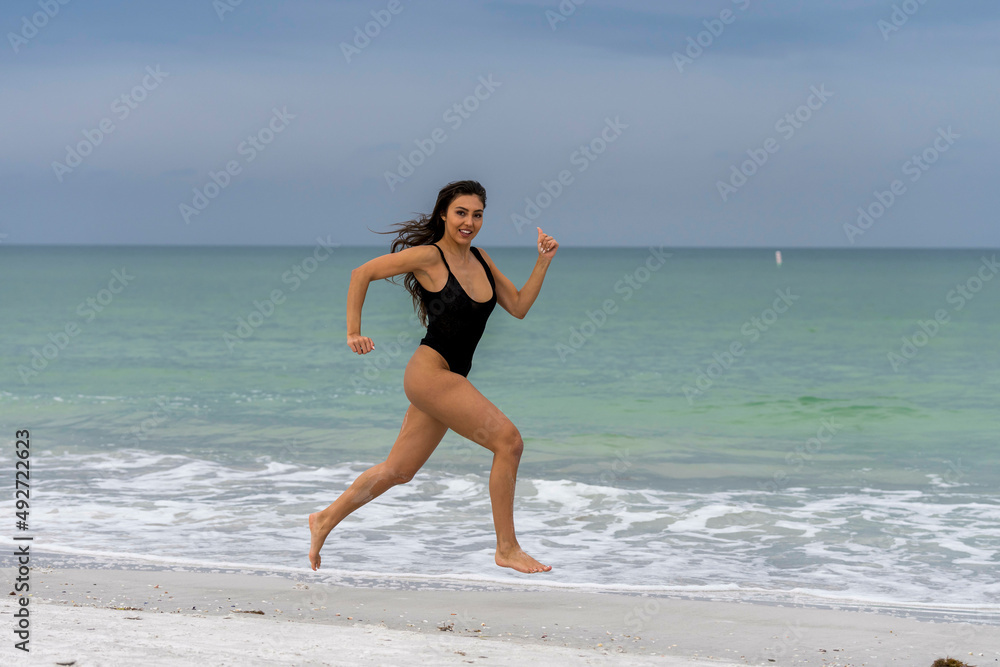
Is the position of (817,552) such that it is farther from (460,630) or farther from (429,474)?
(429,474)

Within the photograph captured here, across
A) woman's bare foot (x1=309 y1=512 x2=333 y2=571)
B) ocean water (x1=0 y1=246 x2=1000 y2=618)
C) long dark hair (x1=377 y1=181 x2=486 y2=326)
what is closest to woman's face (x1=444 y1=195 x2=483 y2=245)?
long dark hair (x1=377 y1=181 x2=486 y2=326)

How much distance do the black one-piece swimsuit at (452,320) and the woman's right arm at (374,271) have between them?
12cm

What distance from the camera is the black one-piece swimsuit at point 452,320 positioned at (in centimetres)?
545

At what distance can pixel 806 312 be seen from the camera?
4812 cm

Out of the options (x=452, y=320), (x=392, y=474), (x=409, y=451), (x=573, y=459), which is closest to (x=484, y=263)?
(x=452, y=320)

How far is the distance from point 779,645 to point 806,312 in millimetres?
44042

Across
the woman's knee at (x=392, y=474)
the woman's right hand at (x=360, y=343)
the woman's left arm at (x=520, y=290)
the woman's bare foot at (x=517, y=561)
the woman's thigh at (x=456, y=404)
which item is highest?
the woman's left arm at (x=520, y=290)

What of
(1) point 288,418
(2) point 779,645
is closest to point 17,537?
(2) point 779,645

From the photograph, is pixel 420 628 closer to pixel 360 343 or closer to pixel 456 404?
pixel 456 404

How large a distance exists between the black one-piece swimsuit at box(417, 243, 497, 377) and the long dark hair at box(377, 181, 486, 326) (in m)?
0.18

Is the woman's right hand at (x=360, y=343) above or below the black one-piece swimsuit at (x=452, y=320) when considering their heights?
below

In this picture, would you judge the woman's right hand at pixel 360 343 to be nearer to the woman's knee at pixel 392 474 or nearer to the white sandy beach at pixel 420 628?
the woman's knee at pixel 392 474

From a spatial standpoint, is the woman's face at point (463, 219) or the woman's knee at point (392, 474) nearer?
the woman's face at point (463, 219)

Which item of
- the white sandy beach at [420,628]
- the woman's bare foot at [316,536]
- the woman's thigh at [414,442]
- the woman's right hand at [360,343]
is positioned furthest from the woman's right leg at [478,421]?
the woman's bare foot at [316,536]
